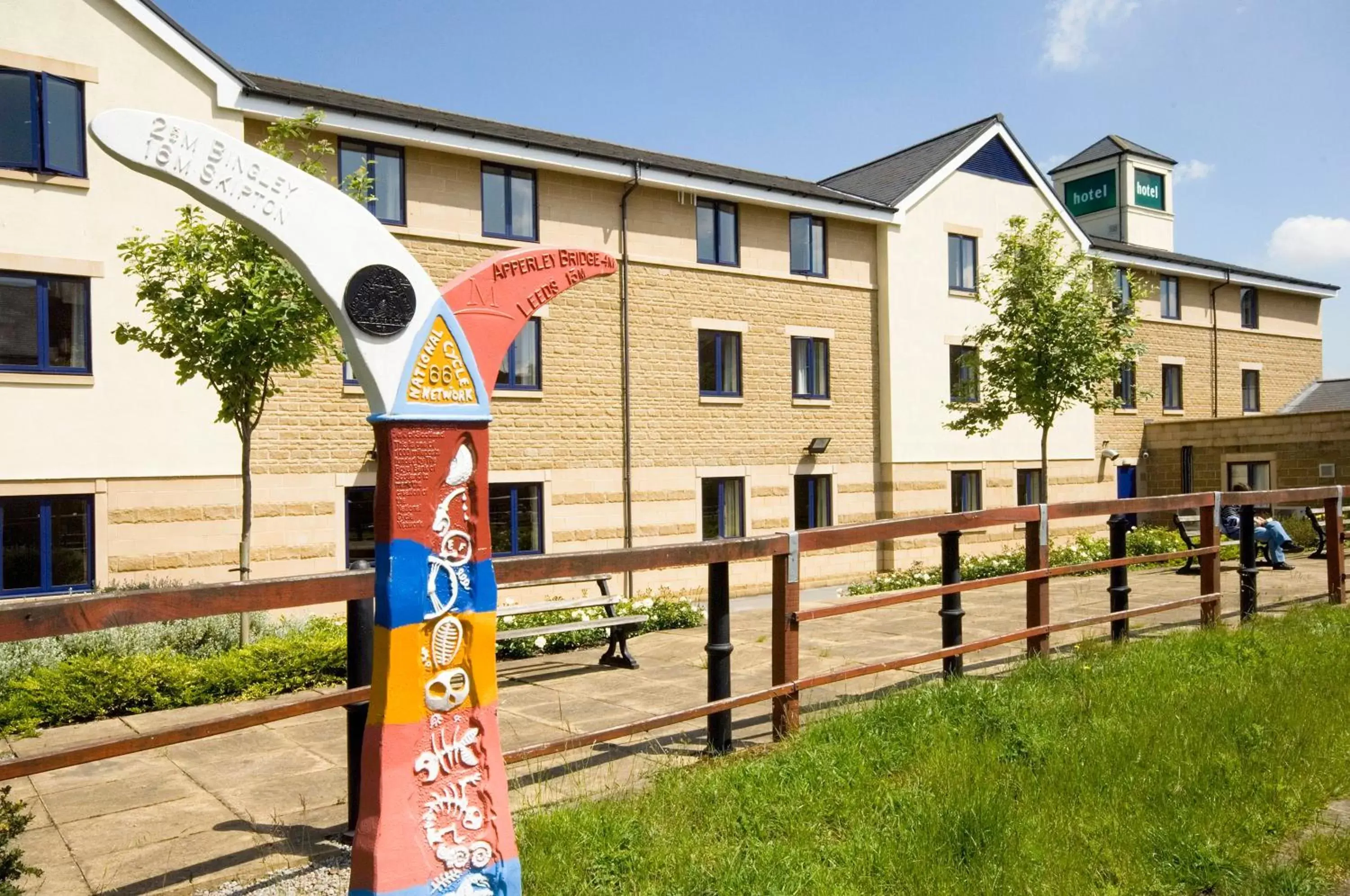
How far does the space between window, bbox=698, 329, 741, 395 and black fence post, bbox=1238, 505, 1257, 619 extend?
11193 millimetres

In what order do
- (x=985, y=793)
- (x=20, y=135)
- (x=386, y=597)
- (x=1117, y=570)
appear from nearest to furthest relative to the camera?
(x=386, y=597)
(x=985, y=793)
(x=1117, y=570)
(x=20, y=135)

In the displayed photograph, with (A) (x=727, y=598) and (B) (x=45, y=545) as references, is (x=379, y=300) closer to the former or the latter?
(A) (x=727, y=598)

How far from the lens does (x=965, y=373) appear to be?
24.2 m

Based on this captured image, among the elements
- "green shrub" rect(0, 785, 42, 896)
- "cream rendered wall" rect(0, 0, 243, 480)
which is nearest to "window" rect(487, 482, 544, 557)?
"cream rendered wall" rect(0, 0, 243, 480)

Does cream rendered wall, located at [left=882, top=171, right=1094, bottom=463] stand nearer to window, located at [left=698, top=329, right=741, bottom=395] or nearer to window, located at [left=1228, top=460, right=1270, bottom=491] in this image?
window, located at [left=698, top=329, right=741, bottom=395]

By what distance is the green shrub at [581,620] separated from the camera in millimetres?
10445

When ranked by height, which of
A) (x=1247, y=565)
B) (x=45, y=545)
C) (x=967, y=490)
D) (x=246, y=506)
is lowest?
(x=1247, y=565)

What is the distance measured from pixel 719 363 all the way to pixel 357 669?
16.4 m

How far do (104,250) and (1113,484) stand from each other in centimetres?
2515

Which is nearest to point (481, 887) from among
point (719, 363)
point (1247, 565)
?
point (1247, 565)

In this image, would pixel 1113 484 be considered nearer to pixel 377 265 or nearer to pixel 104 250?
pixel 104 250

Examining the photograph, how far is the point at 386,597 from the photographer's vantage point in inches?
129

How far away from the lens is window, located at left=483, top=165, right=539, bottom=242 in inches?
684

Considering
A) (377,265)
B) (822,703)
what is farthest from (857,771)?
(377,265)
